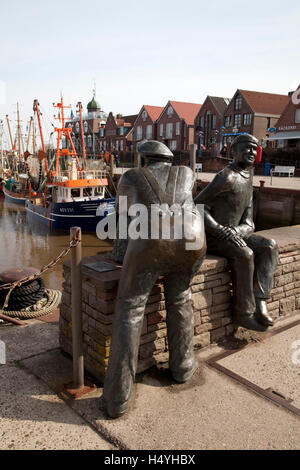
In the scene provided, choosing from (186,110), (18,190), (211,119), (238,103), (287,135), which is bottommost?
(18,190)

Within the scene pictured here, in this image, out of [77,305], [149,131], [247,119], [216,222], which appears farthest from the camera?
[149,131]

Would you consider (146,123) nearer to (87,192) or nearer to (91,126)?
(91,126)

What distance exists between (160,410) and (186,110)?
5418 centimetres

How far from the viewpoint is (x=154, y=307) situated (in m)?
3.70

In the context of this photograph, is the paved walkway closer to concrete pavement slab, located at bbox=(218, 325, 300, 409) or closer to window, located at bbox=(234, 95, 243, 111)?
concrete pavement slab, located at bbox=(218, 325, 300, 409)

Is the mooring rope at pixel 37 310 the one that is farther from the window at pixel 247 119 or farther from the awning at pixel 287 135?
the window at pixel 247 119

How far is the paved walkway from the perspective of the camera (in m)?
2.79

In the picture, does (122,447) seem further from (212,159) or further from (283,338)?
(212,159)

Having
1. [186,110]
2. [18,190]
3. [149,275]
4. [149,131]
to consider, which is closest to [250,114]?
[186,110]

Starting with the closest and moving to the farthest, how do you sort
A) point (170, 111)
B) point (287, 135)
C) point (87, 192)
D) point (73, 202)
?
point (73, 202), point (87, 192), point (287, 135), point (170, 111)

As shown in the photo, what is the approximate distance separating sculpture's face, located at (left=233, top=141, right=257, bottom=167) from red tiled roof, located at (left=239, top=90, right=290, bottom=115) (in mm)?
41551

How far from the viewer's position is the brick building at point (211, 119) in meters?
47.0

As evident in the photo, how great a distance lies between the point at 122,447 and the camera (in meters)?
2.72

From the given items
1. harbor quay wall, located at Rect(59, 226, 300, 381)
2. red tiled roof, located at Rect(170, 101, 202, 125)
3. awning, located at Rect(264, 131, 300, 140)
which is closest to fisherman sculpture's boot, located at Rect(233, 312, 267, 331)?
harbor quay wall, located at Rect(59, 226, 300, 381)
